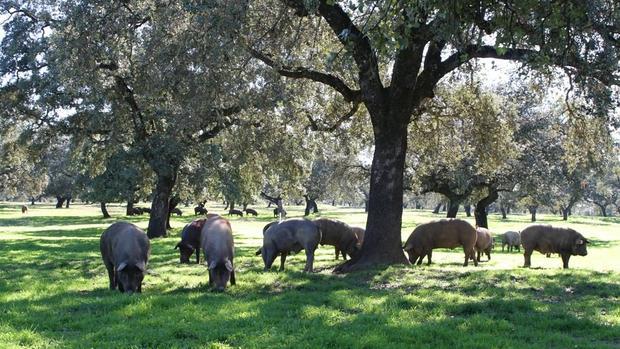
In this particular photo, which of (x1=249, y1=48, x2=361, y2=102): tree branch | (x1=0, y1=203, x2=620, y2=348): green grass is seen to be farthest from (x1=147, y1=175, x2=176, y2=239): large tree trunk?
(x1=249, y1=48, x2=361, y2=102): tree branch

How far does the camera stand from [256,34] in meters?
15.5

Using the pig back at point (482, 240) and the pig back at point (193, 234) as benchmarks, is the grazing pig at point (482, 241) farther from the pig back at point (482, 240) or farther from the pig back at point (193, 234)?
the pig back at point (193, 234)

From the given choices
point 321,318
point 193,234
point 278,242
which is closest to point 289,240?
point 278,242

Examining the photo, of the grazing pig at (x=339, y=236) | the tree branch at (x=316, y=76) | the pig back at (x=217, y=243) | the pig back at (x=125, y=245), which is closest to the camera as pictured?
the pig back at (x=125, y=245)

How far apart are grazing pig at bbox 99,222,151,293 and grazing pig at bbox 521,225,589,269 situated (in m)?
14.2

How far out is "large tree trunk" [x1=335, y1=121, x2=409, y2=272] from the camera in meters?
15.4

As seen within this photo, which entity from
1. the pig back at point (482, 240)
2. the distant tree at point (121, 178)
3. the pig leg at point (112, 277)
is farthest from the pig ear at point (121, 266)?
the distant tree at point (121, 178)

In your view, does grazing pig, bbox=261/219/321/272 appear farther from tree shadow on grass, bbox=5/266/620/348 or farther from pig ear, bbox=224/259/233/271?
tree shadow on grass, bbox=5/266/620/348

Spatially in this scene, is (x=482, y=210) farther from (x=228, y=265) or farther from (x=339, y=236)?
(x=228, y=265)

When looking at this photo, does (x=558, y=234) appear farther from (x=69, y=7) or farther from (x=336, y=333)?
(x=69, y=7)

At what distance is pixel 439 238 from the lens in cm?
1961

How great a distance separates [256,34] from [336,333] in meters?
9.74

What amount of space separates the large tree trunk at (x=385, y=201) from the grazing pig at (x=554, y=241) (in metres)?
7.78

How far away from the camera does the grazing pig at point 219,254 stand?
12047mm
